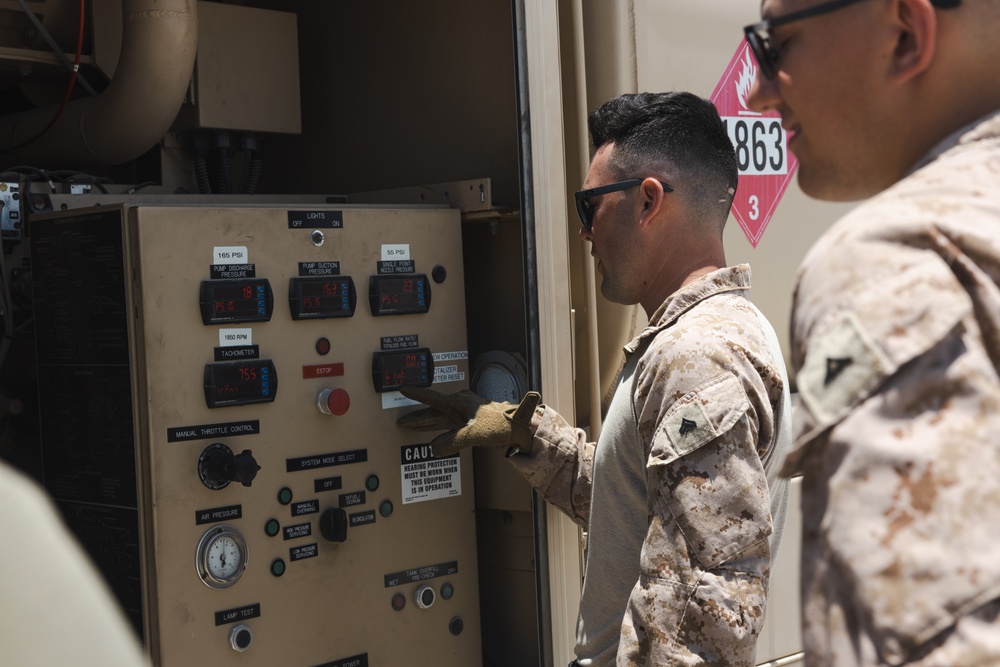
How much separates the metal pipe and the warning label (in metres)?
1.13

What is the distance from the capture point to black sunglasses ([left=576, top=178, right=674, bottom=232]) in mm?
2207

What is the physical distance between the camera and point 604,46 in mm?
2777

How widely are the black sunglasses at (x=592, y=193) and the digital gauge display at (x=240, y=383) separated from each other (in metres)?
0.77

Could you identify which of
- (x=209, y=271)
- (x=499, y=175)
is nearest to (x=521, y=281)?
(x=499, y=175)

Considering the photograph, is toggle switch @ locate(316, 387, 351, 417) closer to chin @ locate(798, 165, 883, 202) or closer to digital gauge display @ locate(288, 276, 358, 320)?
digital gauge display @ locate(288, 276, 358, 320)

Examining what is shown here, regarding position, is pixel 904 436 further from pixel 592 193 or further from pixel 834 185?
pixel 592 193

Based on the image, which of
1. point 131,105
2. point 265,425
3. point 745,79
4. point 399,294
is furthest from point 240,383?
point 745,79

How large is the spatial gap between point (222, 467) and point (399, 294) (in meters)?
0.61

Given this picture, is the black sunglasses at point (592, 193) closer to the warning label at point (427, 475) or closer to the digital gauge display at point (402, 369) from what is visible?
the digital gauge display at point (402, 369)

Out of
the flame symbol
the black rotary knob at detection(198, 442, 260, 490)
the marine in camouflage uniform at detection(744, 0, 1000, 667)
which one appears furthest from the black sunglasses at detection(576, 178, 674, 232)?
the marine in camouflage uniform at detection(744, 0, 1000, 667)

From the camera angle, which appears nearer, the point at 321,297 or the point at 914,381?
the point at 914,381

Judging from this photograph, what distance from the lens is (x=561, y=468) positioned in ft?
8.10

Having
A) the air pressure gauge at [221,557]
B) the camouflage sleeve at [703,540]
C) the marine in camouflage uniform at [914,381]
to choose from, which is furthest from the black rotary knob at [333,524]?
the marine in camouflage uniform at [914,381]

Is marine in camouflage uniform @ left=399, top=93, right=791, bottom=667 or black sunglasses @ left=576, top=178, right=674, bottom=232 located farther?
black sunglasses @ left=576, top=178, right=674, bottom=232
